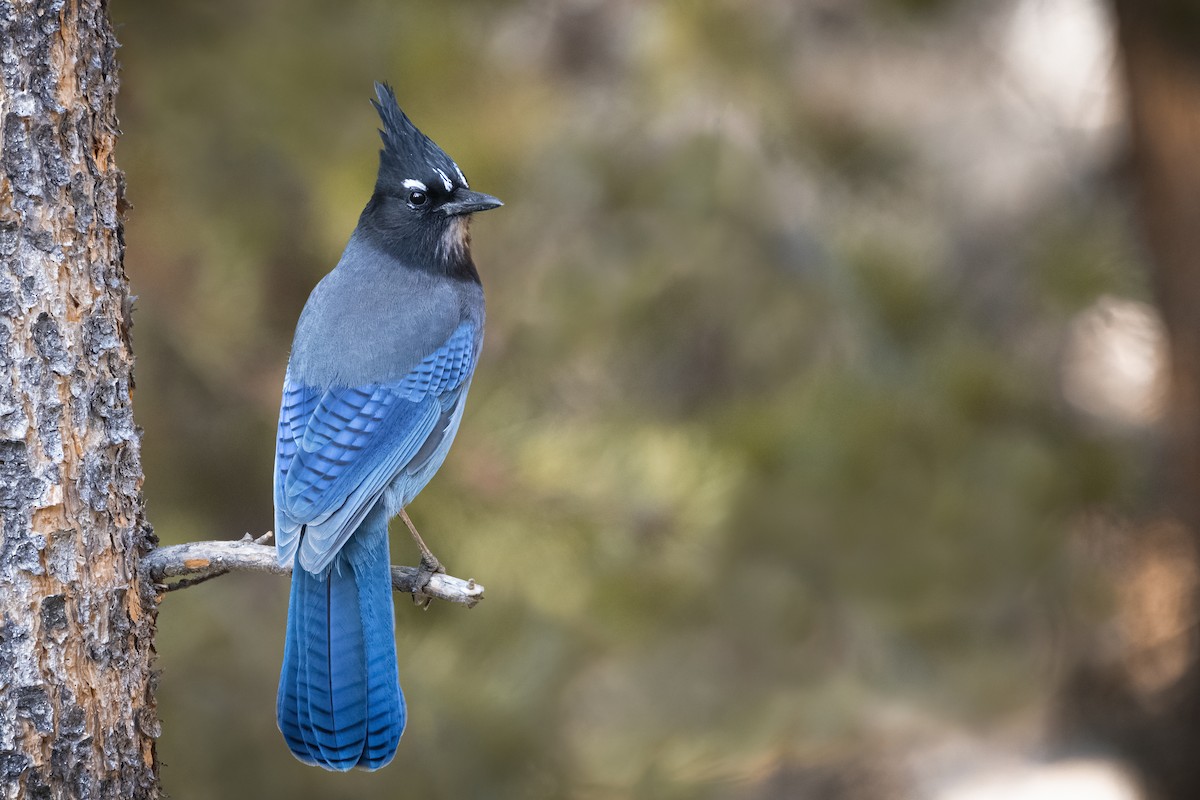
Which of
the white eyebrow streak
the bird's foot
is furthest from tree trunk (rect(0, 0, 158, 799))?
the white eyebrow streak

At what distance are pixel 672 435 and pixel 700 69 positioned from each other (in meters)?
1.30

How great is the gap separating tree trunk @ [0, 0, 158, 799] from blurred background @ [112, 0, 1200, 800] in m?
1.30

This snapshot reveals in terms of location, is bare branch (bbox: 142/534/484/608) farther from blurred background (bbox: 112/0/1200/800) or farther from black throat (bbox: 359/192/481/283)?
blurred background (bbox: 112/0/1200/800)

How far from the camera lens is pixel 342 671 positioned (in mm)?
2088

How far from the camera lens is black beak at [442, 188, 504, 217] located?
108 inches

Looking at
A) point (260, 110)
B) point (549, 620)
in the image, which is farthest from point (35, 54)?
point (549, 620)

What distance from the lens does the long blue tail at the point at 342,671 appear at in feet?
6.73

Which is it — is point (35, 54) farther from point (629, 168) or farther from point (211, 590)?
point (629, 168)

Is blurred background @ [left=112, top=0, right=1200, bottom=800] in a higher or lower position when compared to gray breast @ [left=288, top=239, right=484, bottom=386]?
higher

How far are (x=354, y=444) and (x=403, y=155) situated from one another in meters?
0.68

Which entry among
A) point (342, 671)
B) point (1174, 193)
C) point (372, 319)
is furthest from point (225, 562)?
point (1174, 193)

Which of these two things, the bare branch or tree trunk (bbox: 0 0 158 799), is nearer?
tree trunk (bbox: 0 0 158 799)

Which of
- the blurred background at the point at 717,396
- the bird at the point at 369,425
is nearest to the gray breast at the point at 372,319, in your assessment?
the bird at the point at 369,425

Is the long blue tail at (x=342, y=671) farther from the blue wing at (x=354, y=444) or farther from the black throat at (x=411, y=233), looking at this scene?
the black throat at (x=411, y=233)
